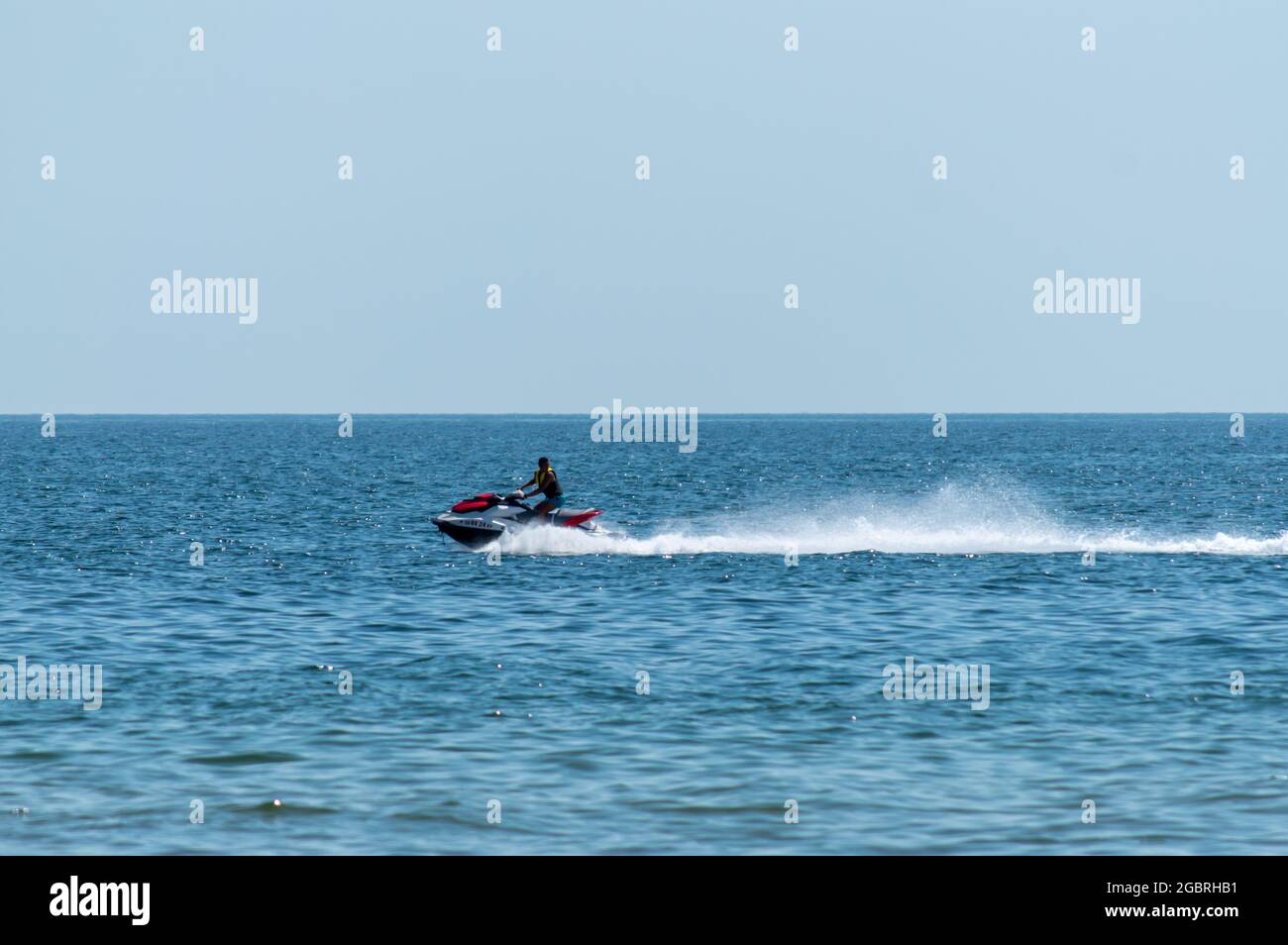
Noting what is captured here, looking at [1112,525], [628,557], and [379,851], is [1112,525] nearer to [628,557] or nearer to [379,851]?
[628,557]

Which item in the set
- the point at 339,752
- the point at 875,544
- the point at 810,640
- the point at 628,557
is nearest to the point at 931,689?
the point at 810,640

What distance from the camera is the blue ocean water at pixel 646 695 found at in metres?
14.3

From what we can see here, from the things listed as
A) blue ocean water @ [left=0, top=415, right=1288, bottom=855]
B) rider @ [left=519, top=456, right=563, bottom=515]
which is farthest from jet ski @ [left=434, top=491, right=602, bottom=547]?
rider @ [left=519, top=456, right=563, bottom=515]

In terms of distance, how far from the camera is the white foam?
1532 inches

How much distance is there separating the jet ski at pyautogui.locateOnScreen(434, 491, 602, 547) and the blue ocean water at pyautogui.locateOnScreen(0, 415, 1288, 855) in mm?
521

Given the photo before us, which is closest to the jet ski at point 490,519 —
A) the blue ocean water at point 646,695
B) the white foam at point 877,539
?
the white foam at point 877,539

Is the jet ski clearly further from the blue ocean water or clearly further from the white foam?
the blue ocean water

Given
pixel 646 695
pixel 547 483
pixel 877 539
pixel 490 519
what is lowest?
pixel 646 695

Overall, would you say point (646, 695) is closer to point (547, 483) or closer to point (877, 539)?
point (547, 483)

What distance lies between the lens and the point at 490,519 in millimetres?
38000

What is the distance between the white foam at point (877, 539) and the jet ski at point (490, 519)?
283mm

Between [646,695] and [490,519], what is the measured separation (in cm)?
1873

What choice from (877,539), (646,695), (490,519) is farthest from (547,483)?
(646,695)

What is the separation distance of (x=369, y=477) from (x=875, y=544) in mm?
53391
